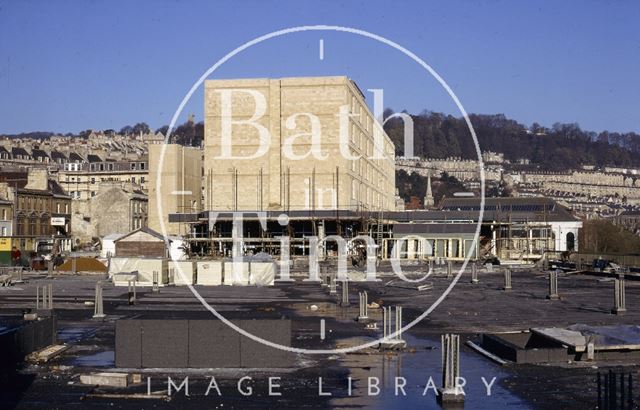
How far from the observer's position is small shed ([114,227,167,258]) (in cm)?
7206

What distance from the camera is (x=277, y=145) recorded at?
82938 mm

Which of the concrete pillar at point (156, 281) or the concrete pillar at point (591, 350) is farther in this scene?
the concrete pillar at point (156, 281)

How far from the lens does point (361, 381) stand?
59.2ft

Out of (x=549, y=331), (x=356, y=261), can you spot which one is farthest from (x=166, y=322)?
(x=356, y=261)

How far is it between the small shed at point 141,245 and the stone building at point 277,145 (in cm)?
1122

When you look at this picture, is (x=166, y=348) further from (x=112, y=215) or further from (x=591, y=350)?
(x=112, y=215)

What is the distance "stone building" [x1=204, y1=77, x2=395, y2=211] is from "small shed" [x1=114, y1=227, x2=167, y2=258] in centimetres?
1122

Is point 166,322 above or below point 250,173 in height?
below

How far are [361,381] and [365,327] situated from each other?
9612 mm

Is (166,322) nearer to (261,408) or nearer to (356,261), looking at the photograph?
(261,408)

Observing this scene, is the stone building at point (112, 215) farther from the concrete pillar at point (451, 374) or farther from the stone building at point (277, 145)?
the concrete pillar at point (451, 374)

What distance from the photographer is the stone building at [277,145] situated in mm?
82500

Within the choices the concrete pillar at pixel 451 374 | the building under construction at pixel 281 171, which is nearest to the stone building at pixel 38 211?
the building under construction at pixel 281 171

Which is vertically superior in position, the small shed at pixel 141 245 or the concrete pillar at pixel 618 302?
the small shed at pixel 141 245
